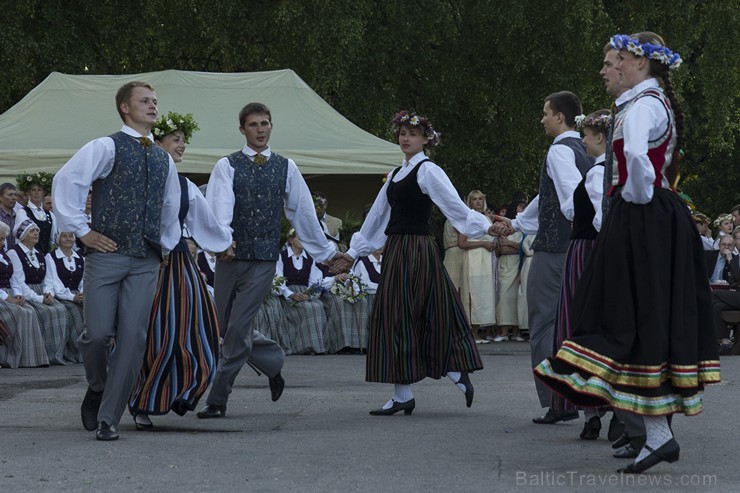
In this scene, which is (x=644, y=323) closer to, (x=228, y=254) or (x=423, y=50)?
(x=228, y=254)

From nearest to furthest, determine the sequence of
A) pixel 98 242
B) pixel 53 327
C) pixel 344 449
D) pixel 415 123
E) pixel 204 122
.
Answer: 1. pixel 344 449
2. pixel 98 242
3. pixel 415 123
4. pixel 53 327
5. pixel 204 122

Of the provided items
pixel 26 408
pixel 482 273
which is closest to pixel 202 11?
pixel 482 273

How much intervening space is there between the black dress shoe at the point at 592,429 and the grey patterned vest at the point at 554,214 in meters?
1.04

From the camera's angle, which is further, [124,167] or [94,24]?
[94,24]

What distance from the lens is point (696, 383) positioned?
A: 553 centimetres

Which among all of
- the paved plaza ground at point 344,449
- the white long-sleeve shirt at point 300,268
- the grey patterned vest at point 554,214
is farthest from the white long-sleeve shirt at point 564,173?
the white long-sleeve shirt at point 300,268

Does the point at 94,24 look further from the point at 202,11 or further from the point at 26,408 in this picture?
the point at 26,408

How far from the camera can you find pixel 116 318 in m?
6.91

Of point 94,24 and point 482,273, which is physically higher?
point 94,24

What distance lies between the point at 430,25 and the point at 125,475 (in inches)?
658

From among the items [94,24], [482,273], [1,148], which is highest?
[94,24]

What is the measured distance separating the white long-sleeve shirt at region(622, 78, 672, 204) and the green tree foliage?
14.0 meters

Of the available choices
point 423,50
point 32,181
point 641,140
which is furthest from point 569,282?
point 423,50

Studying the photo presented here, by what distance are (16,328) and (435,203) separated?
5.06 m
